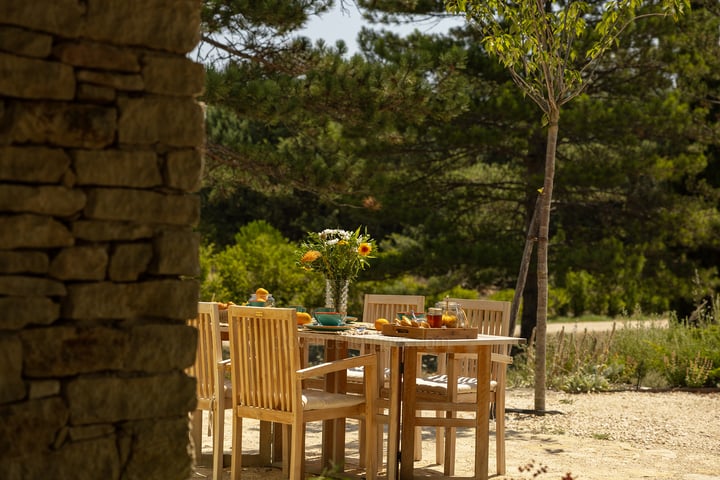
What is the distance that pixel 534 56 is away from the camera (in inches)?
285

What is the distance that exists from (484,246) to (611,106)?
7.71 feet

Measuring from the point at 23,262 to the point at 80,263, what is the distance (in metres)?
0.15

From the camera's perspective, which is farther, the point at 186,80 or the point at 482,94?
the point at 482,94

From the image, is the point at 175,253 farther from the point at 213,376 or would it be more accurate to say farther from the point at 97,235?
the point at 213,376

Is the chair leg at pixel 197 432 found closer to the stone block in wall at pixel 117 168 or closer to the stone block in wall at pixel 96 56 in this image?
the stone block in wall at pixel 117 168

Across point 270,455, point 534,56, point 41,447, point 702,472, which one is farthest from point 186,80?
point 534,56

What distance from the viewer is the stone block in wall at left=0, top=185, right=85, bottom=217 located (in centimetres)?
246

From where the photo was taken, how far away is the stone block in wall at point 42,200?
246 centimetres

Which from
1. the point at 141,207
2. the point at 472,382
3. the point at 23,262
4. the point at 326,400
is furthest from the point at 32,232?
the point at 472,382

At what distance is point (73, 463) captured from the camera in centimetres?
255

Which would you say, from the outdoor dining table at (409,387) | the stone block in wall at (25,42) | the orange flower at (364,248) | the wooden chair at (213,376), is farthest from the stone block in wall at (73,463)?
the orange flower at (364,248)

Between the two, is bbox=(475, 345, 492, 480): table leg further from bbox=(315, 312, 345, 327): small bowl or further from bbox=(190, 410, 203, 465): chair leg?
bbox=(190, 410, 203, 465): chair leg

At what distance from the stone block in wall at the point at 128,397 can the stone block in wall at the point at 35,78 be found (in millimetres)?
763

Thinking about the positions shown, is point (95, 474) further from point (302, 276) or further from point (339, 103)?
point (302, 276)
